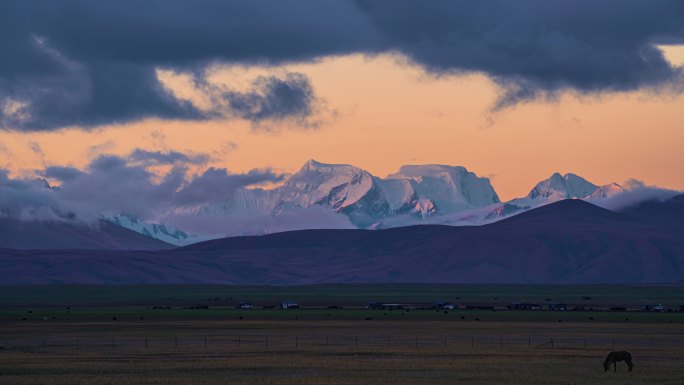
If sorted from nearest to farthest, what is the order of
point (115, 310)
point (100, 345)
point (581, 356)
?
point (581, 356) < point (100, 345) < point (115, 310)

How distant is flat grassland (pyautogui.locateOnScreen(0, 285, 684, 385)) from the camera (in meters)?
72.6

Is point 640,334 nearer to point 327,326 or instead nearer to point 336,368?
point 327,326

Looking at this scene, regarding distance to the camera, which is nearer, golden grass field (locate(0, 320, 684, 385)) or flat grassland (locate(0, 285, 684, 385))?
golden grass field (locate(0, 320, 684, 385))

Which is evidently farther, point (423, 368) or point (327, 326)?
point (327, 326)

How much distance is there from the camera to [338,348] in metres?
98.0

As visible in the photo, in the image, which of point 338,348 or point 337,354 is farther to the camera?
point 338,348

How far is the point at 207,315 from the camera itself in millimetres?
166875

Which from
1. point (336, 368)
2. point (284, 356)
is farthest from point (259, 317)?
point (336, 368)

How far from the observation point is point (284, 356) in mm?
89062

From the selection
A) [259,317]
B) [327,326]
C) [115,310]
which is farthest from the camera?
[115,310]

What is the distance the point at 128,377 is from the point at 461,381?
1874 centimetres

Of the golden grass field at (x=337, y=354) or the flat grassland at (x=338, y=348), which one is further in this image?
the flat grassland at (x=338, y=348)

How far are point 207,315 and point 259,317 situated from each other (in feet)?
31.7

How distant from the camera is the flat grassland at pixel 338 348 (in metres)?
72.6
